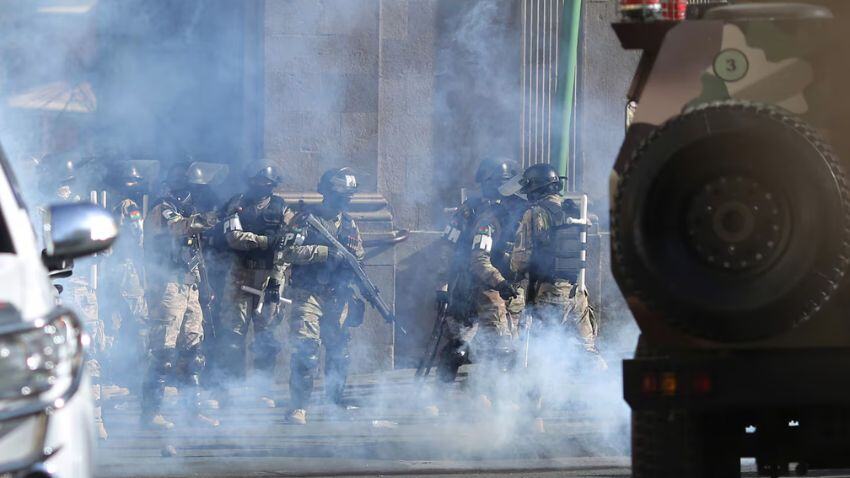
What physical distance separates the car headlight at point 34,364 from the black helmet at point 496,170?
26.3ft

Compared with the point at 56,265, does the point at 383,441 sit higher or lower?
lower

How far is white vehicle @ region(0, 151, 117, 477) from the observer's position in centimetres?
327

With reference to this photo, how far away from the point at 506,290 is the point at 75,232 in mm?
7008

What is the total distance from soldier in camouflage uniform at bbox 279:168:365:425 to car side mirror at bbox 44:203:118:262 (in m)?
6.51

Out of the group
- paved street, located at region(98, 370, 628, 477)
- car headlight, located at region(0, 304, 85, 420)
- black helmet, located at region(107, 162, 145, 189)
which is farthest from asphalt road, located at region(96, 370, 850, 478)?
car headlight, located at region(0, 304, 85, 420)

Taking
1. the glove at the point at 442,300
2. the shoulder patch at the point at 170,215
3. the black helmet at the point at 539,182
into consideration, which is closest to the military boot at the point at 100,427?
the shoulder patch at the point at 170,215

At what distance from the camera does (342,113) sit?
13.5 metres

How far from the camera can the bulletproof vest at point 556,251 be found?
36.2 feet

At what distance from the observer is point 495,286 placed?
420 inches

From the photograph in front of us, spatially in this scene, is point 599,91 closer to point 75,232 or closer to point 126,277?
point 126,277

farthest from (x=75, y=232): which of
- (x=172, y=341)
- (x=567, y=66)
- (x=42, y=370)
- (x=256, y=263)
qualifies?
(x=567, y=66)

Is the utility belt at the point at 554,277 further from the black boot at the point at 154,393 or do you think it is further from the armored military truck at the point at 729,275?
the armored military truck at the point at 729,275

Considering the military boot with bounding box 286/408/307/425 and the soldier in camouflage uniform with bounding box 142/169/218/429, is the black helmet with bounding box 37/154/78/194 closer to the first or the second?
the soldier in camouflage uniform with bounding box 142/169/218/429

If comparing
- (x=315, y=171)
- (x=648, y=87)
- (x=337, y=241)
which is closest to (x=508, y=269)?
(x=337, y=241)
